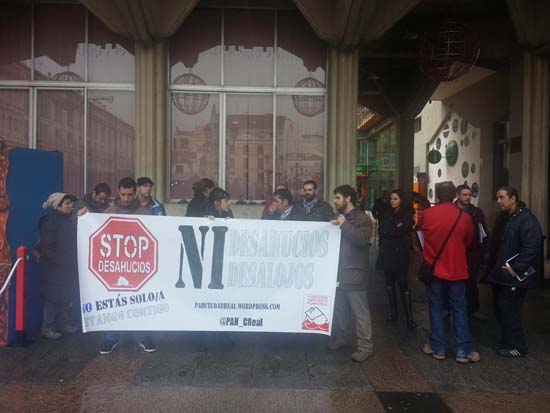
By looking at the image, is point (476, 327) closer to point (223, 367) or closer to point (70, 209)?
point (223, 367)

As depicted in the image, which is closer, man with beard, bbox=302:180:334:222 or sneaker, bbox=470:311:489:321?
man with beard, bbox=302:180:334:222

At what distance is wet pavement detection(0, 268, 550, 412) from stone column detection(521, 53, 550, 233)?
14.6ft

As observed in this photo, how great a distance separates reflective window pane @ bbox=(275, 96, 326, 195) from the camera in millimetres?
9977

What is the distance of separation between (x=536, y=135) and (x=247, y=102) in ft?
19.1

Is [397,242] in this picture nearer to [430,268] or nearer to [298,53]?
[430,268]

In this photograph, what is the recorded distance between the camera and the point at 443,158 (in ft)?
64.5

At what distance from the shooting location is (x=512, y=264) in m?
5.38

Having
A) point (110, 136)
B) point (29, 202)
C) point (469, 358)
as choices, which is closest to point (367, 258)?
point (469, 358)

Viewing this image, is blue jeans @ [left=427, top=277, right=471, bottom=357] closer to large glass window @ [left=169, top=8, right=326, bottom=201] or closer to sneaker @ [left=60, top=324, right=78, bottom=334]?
sneaker @ [left=60, top=324, right=78, bottom=334]

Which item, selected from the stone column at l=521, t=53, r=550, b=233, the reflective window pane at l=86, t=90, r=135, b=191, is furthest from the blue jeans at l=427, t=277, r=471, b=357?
the reflective window pane at l=86, t=90, r=135, b=191

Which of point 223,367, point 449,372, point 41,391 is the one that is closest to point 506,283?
point 449,372

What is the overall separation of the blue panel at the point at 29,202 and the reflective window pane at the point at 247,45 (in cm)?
452

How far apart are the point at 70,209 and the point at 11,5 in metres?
6.10

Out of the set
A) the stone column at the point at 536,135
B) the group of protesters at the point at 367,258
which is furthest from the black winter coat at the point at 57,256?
the stone column at the point at 536,135
